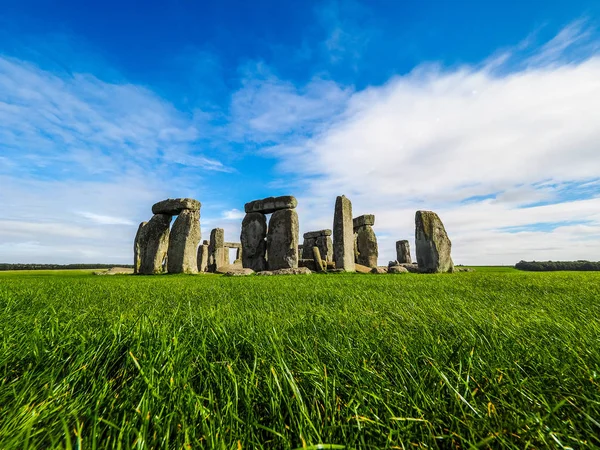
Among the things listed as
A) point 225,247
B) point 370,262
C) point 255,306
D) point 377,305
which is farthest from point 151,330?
point 225,247

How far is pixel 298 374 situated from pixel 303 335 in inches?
18.2

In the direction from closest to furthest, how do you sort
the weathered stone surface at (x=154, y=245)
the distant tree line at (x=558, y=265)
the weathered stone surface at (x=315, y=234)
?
the weathered stone surface at (x=154, y=245) → the distant tree line at (x=558, y=265) → the weathered stone surface at (x=315, y=234)

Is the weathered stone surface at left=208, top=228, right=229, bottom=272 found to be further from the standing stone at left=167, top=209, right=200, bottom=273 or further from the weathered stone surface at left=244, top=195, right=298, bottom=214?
the standing stone at left=167, top=209, right=200, bottom=273

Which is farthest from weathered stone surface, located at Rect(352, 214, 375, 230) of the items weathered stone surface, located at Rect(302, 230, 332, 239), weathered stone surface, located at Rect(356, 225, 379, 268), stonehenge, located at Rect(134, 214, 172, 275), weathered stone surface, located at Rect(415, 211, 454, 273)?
stonehenge, located at Rect(134, 214, 172, 275)

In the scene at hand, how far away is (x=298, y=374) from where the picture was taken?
125cm

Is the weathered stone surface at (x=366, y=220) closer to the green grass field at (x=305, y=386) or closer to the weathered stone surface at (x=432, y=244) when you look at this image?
the weathered stone surface at (x=432, y=244)

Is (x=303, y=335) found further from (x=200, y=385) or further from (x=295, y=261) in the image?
(x=295, y=261)

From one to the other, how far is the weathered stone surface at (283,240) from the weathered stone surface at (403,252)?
41.0 ft

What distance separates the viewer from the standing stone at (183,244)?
12.3m

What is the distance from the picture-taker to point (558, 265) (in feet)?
64.5

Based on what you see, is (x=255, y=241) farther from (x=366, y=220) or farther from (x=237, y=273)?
(x=366, y=220)

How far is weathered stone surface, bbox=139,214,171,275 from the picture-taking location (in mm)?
13195

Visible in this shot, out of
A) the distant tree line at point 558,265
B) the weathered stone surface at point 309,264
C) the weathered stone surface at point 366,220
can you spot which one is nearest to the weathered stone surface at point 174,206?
the weathered stone surface at point 309,264

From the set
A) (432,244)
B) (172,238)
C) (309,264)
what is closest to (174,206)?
(172,238)
